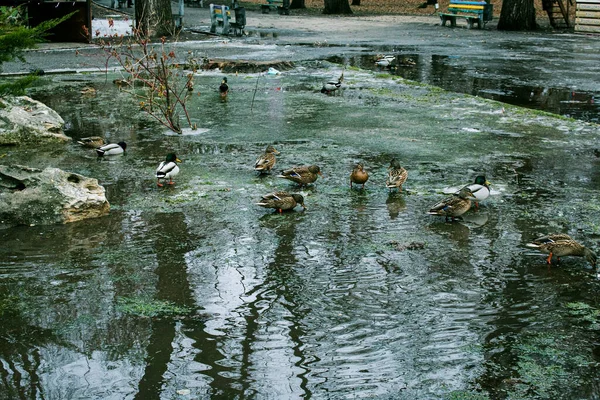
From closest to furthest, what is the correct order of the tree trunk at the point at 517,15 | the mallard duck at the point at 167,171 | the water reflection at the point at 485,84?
1. the mallard duck at the point at 167,171
2. the water reflection at the point at 485,84
3. the tree trunk at the point at 517,15

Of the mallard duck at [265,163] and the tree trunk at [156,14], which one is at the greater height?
the tree trunk at [156,14]

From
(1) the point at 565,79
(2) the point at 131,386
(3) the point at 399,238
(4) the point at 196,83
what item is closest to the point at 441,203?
(3) the point at 399,238

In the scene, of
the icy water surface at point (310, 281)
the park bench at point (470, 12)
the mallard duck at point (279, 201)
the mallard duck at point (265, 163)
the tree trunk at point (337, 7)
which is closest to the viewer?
the icy water surface at point (310, 281)

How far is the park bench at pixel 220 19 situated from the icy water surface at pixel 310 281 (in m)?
18.1

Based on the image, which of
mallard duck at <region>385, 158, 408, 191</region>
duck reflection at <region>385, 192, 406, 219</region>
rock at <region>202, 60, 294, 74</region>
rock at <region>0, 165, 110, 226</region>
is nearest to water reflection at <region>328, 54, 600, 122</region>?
rock at <region>202, 60, 294, 74</region>

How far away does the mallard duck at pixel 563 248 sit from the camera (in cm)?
690

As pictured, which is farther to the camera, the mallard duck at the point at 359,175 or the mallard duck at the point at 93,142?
the mallard duck at the point at 93,142

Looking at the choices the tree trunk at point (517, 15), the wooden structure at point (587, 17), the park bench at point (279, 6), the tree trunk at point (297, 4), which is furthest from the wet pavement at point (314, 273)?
the tree trunk at point (297, 4)

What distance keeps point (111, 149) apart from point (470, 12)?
25.7 meters

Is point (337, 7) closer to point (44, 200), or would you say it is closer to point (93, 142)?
point (93, 142)

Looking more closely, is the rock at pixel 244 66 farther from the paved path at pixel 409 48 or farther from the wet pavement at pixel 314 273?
the wet pavement at pixel 314 273

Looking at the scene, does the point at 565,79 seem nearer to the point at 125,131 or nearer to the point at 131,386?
the point at 125,131

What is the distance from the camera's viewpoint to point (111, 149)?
35.4 feet

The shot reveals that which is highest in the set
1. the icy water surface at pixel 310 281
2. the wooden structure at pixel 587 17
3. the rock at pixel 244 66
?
the wooden structure at pixel 587 17
